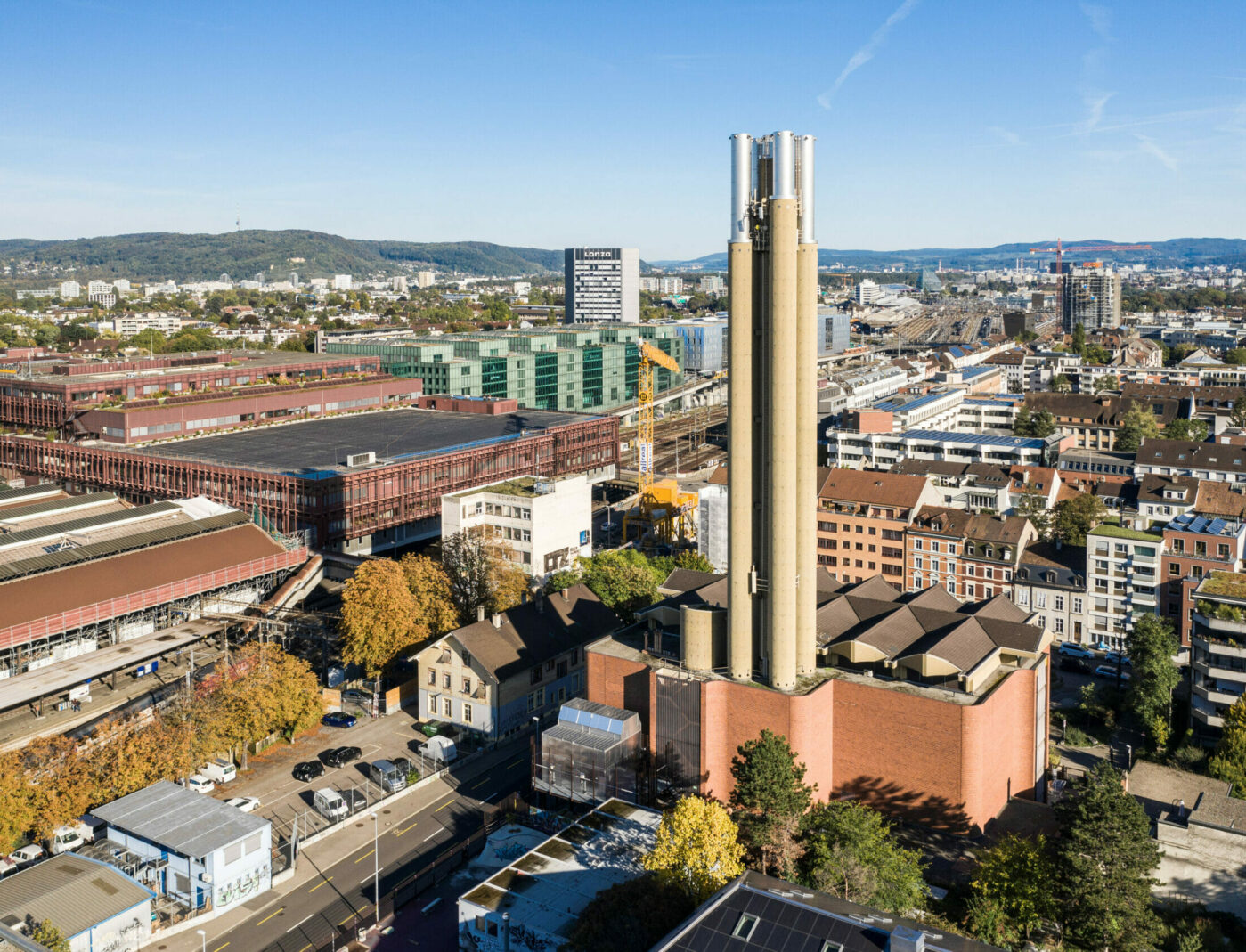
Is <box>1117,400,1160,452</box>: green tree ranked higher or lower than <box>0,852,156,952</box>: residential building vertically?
higher

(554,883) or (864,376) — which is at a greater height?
(864,376)

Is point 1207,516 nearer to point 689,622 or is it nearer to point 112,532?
point 689,622

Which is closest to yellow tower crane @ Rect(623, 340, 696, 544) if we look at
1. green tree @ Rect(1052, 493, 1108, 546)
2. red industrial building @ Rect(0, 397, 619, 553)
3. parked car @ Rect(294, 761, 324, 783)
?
red industrial building @ Rect(0, 397, 619, 553)

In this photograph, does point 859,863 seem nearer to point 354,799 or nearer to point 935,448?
point 354,799

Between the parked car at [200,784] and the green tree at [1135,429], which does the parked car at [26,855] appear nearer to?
the parked car at [200,784]

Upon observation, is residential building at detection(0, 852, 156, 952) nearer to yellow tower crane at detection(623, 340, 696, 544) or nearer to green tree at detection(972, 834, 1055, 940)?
green tree at detection(972, 834, 1055, 940)

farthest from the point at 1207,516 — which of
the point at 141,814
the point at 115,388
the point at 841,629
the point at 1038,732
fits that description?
the point at 115,388

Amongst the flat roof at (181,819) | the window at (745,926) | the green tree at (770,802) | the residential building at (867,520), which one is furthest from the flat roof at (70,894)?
the residential building at (867,520)
